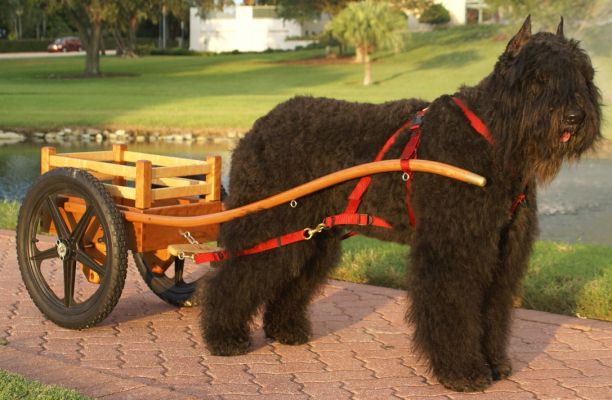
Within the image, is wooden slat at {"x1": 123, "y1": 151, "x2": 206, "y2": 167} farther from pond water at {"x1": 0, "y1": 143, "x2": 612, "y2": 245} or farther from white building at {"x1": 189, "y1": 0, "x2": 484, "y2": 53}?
white building at {"x1": 189, "y1": 0, "x2": 484, "y2": 53}

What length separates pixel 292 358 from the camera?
→ 5793 mm

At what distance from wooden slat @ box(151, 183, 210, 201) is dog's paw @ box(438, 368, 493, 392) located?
2289mm

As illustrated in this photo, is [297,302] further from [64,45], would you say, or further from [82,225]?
[64,45]

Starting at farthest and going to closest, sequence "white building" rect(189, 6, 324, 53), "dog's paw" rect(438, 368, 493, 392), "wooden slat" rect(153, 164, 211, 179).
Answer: "white building" rect(189, 6, 324, 53) → "wooden slat" rect(153, 164, 211, 179) → "dog's paw" rect(438, 368, 493, 392)

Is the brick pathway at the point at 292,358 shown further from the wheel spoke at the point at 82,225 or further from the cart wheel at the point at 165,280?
the wheel spoke at the point at 82,225

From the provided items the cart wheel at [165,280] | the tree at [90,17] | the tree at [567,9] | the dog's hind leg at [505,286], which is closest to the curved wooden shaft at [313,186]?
the dog's hind leg at [505,286]

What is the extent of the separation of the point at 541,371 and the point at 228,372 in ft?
6.00

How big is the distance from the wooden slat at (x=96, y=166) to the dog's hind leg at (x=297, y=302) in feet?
4.41

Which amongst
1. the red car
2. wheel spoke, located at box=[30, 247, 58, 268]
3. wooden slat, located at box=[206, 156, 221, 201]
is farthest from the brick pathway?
the red car

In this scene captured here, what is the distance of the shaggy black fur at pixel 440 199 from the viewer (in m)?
4.65

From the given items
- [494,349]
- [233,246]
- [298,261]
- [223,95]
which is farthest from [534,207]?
[223,95]

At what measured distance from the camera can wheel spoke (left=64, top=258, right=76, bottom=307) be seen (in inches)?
251

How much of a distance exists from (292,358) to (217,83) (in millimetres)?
37431

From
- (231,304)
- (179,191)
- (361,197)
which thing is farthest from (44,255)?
(361,197)
